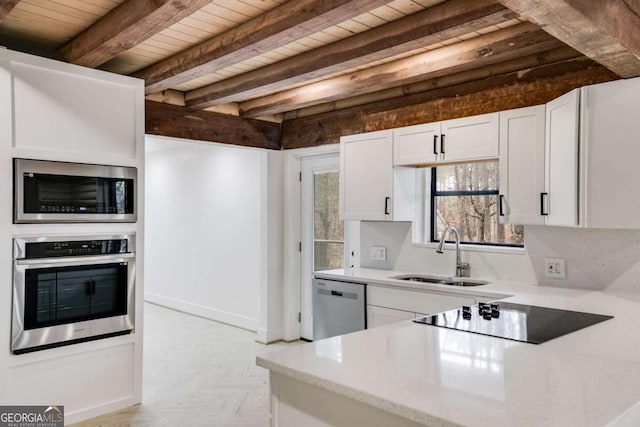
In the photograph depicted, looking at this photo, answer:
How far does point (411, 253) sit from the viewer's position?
404 cm

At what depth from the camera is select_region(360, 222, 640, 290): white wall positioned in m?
2.96

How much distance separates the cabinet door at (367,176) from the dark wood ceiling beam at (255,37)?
132 cm

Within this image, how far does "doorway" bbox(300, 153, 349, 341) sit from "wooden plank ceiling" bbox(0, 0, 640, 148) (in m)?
0.93

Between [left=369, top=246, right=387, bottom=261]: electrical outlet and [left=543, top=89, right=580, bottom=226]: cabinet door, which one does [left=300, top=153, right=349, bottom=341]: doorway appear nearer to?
[left=369, top=246, right=387, bottom=261]: electrical outlet

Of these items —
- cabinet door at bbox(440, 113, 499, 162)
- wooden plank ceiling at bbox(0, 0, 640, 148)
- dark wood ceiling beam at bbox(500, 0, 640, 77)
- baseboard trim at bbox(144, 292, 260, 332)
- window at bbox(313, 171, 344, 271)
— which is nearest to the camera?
dark wood ceiling beam at bbox(500, 0, 640, 77)

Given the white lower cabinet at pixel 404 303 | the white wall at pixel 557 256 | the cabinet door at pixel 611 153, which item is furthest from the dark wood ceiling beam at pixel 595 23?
the white lower cabinet at pixel 404 303

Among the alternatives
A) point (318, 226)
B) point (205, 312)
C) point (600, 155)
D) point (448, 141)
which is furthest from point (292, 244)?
point (600, 155)

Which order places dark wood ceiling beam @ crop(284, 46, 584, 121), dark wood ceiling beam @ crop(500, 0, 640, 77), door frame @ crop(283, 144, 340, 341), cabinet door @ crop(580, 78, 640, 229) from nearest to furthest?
dark wood ceiling beam @ crop(500, 0, 640, 77) < cabinet door @ crop(580, 78, 640, 229) < dark wood ceiling beam @ crop(284, 46, 584, 121) < door frame @ crop(283, 144, 340, 341)

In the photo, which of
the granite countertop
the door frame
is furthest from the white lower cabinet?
the door frame

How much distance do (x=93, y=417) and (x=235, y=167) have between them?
3.39 meters

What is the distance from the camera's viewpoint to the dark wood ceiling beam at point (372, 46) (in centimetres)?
238

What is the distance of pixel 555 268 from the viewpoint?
322 centimetres

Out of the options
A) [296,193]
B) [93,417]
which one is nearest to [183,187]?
[296,193]

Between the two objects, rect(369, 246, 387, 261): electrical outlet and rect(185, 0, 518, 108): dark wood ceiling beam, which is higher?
rect(185, 0, 518, 108): dark wood ceiling beam
